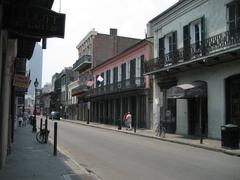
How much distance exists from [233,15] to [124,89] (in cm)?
2130

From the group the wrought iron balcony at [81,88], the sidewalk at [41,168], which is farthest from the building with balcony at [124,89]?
the sidewalk at [41,168]

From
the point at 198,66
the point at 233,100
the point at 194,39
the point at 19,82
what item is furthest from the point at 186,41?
the point at 19,82

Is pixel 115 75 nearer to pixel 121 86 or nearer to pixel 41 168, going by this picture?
pixel 121 86

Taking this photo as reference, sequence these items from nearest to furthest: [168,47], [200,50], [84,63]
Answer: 1. [200,50]
2. [168,47]
3. [84,63]

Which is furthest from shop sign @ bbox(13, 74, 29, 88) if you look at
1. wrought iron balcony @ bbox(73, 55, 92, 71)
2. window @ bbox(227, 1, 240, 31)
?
wrought iron balcony @ bbox(73, 55, 92, 71)

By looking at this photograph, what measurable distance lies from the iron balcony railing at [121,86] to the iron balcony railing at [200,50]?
613cm

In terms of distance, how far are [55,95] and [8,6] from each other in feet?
325

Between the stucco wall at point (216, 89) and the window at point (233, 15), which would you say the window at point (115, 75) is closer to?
the stucco wall at point (216, 89)

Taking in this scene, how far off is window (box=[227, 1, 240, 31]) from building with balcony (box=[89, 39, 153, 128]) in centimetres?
1420

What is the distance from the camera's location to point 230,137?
1989cm

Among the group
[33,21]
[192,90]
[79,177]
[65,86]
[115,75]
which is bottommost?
[79,177]

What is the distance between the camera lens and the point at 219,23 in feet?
85.3

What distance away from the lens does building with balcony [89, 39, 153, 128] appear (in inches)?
1571

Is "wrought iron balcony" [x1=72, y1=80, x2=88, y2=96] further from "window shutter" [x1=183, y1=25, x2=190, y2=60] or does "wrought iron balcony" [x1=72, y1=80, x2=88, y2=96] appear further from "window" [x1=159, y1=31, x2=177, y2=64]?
Answer: "window shutter" [x1=183, y1=25, x2=190, y2=60]
